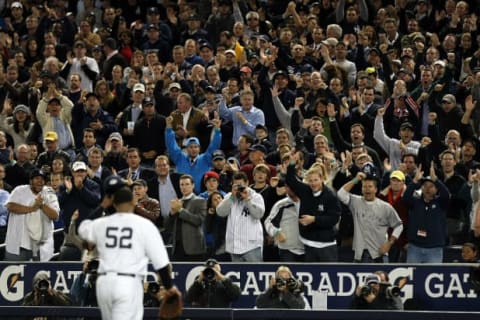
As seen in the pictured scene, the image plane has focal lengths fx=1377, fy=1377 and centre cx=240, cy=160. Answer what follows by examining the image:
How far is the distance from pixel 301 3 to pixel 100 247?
39.8 ft

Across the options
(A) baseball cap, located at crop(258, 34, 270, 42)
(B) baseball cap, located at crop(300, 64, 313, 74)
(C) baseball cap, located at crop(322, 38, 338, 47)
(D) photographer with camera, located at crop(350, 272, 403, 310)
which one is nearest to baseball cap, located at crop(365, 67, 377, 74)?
(B) baseball cap, located at crop(300, 64, 313, 74)

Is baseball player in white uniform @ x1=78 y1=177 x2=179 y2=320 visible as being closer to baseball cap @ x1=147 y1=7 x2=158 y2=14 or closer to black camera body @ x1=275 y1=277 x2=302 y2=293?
black camera body @ x1=275 y1=277 x2=302 y2=293

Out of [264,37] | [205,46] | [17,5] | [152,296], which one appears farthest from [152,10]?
[152,296]

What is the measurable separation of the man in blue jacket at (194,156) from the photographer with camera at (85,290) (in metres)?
3.33

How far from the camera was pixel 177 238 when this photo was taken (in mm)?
16766

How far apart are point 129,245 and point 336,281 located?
14.9 ft

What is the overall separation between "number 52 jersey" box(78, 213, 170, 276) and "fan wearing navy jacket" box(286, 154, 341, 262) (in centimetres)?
450

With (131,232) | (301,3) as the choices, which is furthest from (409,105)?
(131,232)

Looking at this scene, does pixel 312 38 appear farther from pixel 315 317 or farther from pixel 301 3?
pixel 315 317

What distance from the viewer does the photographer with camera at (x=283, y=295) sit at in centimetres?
1473

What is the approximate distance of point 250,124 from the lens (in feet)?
63.6

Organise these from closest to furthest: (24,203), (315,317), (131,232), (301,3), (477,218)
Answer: (131,232) < (315,317) < (477,218) < (24,203) < (301,3)

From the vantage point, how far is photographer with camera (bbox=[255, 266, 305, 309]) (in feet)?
48.3

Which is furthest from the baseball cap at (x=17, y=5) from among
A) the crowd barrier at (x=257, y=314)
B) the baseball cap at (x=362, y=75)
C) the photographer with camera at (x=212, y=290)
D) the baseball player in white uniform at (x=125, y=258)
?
the baseball player in white uniform at (x=125, y=258)
